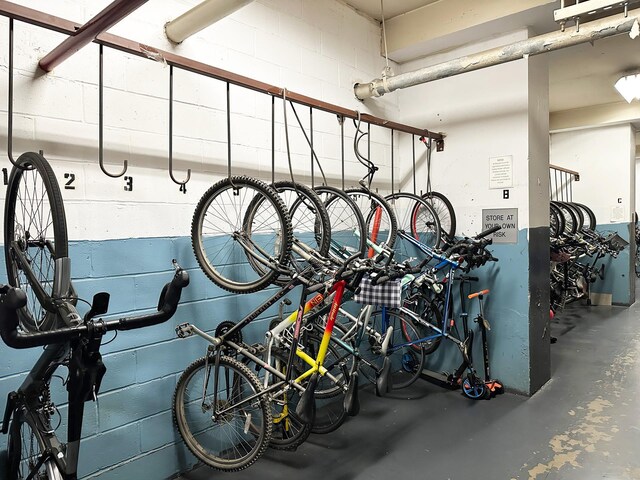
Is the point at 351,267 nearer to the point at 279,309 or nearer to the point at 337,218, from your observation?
the point at 279,309

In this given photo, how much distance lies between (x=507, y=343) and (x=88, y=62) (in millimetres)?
3272

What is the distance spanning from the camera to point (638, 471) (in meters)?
2.11

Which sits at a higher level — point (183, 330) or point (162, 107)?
point (162, 107)

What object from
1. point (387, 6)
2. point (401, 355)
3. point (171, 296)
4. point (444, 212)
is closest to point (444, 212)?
point (444, 212)

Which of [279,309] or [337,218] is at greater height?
[337,218]

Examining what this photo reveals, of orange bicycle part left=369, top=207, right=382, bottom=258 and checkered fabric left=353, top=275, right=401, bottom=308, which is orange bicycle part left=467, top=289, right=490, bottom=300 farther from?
checkered fabric left=353, top=275, right=401, bottom=308

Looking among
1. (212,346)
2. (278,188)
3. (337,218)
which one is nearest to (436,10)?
(337,218)

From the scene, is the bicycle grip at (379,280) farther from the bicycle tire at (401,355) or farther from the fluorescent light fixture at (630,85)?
the fluorescent light fixture at (630,85)

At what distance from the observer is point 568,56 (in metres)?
4.14

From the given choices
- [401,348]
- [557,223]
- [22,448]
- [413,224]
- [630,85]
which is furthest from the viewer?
[557,223]

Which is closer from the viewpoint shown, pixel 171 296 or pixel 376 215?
pixel 171 296

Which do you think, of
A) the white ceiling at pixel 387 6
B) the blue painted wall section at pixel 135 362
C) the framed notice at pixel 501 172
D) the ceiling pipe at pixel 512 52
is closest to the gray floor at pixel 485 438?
the blue painted wall section at pixel 135 362

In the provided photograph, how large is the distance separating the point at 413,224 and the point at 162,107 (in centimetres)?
217

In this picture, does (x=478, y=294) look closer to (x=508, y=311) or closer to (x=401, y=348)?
(x=508, y=311)
